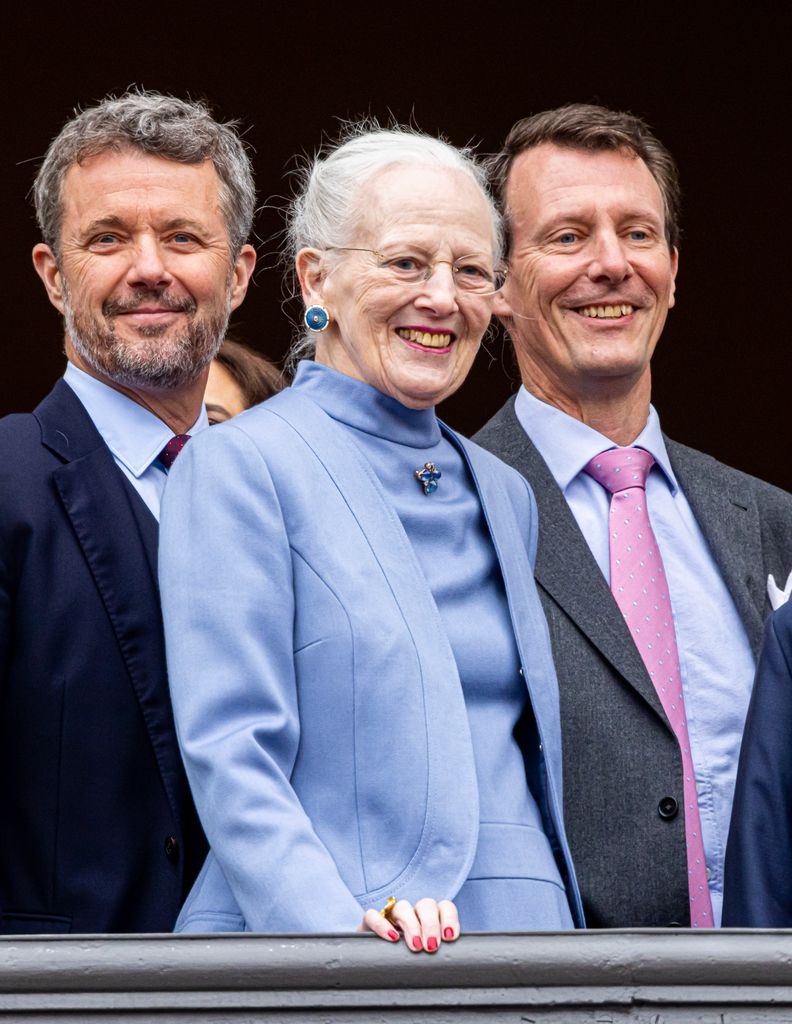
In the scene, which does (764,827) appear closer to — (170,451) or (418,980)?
(418,980)

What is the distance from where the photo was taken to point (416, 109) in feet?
17.9

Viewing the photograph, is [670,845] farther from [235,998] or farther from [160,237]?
[160,237]

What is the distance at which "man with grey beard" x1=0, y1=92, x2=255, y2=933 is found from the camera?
216 cm

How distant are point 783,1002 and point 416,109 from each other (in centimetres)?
402

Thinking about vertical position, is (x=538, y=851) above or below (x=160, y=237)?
below

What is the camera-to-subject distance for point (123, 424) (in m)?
2.43

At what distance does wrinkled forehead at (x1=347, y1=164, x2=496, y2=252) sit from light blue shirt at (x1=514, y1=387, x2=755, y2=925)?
683 mm

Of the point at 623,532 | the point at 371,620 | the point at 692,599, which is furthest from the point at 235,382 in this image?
the point at 371,620

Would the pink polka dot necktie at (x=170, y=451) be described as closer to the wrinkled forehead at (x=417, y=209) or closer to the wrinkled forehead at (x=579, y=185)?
the wrinkled forehead at (x=417, y=209)

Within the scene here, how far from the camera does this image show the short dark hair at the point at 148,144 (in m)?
2.48

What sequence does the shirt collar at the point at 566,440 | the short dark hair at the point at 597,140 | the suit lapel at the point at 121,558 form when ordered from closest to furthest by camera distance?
1. the suit lapel at the point at 121,558
2. the shirt collar at the point at 566,440
3. the short dark hair at the point at 597,140

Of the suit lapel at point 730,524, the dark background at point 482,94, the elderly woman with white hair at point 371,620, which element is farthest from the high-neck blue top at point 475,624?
the dark background at point 482,94

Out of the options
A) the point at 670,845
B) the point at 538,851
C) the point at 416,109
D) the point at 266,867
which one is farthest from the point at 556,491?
the point at 416,109

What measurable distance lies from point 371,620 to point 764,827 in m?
0.65
